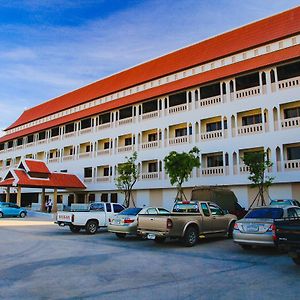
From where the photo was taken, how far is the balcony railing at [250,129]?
25156 millimetres

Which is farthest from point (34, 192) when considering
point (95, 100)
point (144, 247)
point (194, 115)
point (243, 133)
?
point (144, 247)

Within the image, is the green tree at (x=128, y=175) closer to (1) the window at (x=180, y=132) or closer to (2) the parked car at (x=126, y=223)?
(1) the window at (x=180, y=132)

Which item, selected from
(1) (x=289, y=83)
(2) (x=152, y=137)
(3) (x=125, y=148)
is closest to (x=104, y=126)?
(3) (x=125, y=148)

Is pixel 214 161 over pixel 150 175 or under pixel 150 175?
over

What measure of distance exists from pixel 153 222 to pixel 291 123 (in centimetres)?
1548

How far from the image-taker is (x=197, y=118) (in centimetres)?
2870

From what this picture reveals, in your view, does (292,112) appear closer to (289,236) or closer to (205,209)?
(205,209)

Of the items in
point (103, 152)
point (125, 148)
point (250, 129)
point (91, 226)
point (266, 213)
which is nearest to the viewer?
point (266, 213)

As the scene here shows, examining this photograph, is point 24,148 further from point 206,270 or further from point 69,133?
point 206,270

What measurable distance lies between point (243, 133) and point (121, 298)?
21.6 m

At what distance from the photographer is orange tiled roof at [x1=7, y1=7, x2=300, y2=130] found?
27469 mm

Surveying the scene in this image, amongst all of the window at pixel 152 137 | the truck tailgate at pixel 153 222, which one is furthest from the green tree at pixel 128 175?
the truck tailgate at pixel 153 222

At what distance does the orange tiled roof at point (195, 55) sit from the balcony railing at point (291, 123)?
669 cm

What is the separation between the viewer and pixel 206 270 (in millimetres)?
8445
